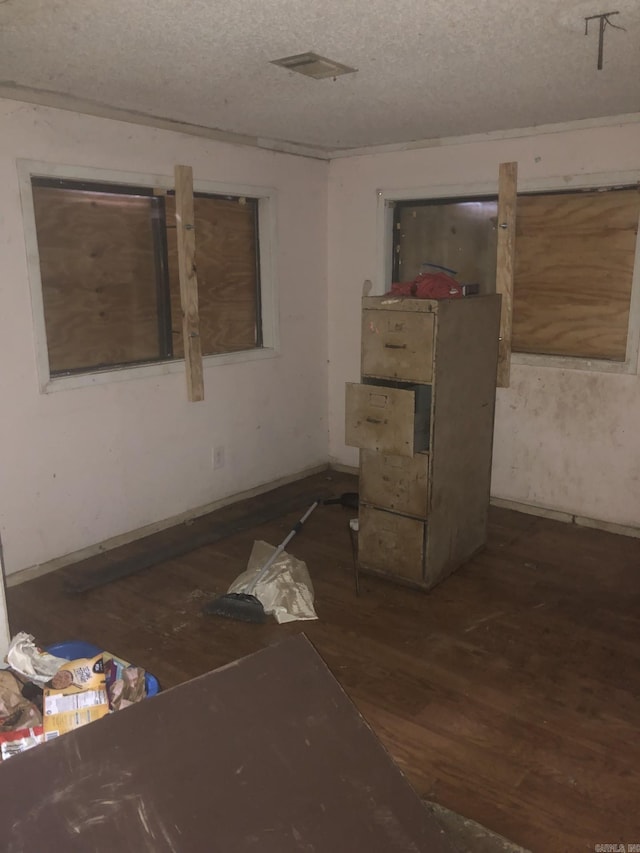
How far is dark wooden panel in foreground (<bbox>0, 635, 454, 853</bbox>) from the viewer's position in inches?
39.8

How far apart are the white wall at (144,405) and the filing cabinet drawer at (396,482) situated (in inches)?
47.4

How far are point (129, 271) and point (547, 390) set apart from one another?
2.35 m

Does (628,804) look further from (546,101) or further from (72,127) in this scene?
(72,127)

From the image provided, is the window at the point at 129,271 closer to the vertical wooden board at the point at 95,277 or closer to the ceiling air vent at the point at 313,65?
the vertical wooden board at the point at 95,277

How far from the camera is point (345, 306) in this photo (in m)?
4.62

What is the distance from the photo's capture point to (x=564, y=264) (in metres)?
3.68

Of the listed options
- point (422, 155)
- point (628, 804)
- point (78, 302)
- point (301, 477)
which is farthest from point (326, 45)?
point (301, 477)

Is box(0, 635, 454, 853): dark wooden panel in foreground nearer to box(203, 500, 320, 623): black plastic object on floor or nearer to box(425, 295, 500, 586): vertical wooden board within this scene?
box(203, 500, 320, 623): black plastic object on floor

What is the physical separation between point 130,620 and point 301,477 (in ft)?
6.55

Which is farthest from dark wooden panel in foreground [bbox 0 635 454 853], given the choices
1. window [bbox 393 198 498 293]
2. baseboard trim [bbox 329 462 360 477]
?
baseboard trim [bbox 329 462 360 477]

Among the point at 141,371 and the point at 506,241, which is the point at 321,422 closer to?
the point at 141,371

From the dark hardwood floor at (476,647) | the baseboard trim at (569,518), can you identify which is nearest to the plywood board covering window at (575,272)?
the baseboard trim at (569,518)

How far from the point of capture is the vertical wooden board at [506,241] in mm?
3709

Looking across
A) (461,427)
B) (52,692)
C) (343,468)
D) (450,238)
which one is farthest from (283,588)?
(450,238)
